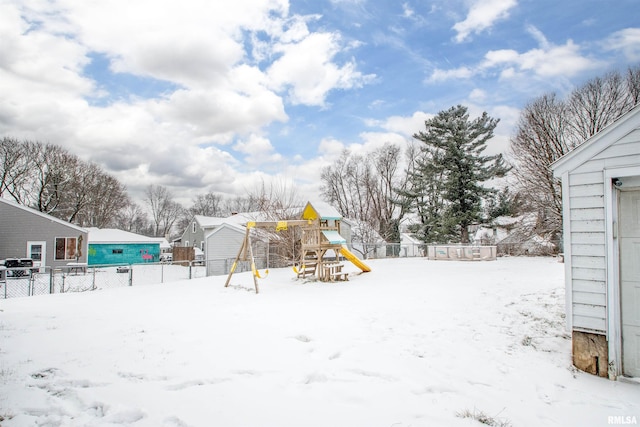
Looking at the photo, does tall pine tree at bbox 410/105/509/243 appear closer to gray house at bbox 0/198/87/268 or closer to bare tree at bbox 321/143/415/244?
bare tree at bbox 321/143/415/244

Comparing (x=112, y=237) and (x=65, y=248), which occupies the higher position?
(x=112, y=237)

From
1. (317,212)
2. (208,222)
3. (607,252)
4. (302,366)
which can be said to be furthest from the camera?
(208,222)

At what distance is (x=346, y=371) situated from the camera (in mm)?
4469

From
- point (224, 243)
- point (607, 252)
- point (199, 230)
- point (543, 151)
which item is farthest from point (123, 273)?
point (543, 151)

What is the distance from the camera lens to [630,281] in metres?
4.66

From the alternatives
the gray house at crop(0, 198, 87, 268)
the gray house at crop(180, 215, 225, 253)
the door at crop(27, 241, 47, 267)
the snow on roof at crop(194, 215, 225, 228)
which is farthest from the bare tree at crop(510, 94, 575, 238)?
the door at crop(27, 241, 47, 267)

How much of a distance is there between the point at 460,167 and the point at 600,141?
72.2 feet

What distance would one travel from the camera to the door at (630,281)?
15.0 ft

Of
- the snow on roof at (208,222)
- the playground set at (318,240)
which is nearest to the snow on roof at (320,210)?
the playground set at (318,240)

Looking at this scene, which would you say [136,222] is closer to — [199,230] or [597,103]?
[199,230]

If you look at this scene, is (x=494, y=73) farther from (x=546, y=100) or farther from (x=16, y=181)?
(x=16, y=181)

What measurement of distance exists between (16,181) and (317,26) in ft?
113

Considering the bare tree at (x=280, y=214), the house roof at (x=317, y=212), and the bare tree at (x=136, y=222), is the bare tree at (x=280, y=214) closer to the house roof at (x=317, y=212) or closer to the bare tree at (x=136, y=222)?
the house roof at (x=317, y=212)

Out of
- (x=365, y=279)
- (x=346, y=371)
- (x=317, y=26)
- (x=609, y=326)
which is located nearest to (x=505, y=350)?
(x=609, y=326)
